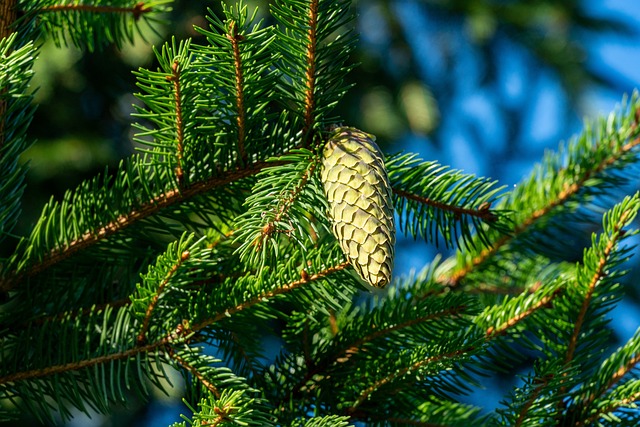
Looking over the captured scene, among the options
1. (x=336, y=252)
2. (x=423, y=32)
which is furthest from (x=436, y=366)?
(x=423, y=32)

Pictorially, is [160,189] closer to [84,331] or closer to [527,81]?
[84,331]

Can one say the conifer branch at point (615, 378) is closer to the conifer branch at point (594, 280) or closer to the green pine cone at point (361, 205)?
the conifer branch at point (594, 280)

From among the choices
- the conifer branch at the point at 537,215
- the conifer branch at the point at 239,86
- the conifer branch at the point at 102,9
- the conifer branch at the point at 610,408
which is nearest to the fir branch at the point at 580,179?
the conifer branch at the point at 537,215

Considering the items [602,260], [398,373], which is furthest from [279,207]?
[602,260]

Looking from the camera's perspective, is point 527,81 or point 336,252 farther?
point 527,81

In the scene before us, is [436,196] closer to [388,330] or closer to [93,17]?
[388,330]

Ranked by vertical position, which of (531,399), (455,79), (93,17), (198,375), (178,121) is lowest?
(198,375)

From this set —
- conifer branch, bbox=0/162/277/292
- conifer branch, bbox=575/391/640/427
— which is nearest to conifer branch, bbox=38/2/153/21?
conifer branch, bbox=0/162/277/292

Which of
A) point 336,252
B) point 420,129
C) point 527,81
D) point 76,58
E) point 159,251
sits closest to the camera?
point 336,252
